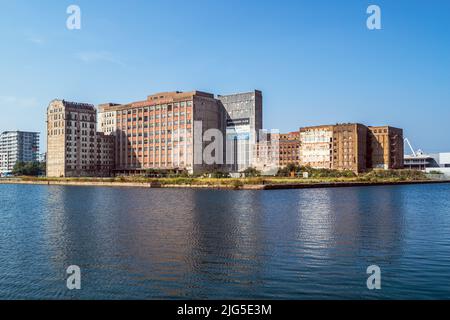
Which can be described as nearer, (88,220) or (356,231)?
(356,231)

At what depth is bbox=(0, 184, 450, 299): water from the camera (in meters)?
23.1

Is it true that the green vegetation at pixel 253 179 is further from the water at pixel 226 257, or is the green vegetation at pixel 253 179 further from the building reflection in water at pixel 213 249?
the water at pixel 226 257

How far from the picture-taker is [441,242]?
3628cm

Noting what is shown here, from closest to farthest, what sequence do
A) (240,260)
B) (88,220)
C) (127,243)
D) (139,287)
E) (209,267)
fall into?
(139,287)
(209,267)
(240,260)
(127,243)
(88,220)

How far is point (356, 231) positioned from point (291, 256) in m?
14.1

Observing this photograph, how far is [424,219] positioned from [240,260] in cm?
3251

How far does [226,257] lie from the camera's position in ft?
101

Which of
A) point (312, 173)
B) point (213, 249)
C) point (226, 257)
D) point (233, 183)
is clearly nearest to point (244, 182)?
point (233, 183)

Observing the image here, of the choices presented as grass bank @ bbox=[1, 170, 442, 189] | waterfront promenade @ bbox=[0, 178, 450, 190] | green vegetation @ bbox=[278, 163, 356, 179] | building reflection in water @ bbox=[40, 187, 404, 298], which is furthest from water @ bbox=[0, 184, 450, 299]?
green vegetation @ bbox=[278, 163, 356, 179]

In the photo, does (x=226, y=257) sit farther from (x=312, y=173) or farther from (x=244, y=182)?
(x=312, y=173)

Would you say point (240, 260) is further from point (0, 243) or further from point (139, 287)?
point (0, 243)

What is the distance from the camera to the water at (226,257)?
2309 cm
